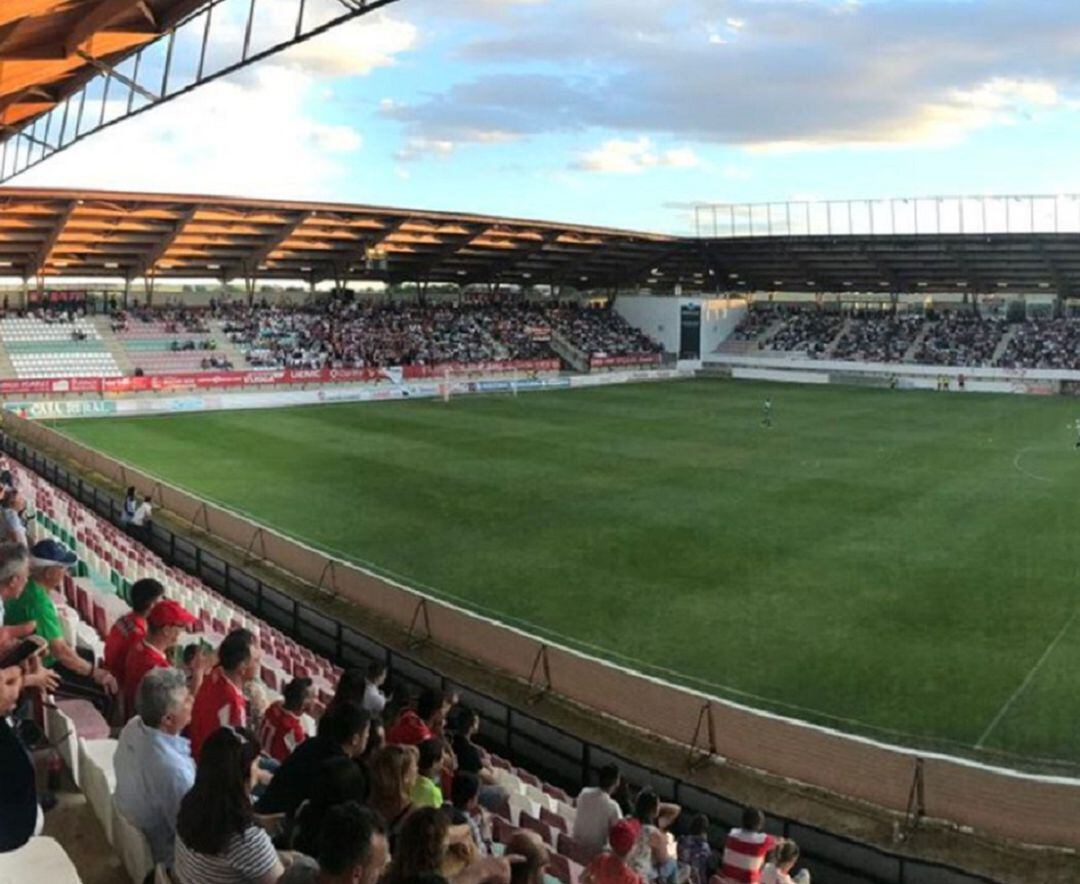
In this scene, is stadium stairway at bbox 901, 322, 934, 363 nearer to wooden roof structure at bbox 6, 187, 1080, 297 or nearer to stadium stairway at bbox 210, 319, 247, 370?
wooden roof structure at bbox 6, 187, 1080, 297

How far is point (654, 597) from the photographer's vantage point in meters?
18.2

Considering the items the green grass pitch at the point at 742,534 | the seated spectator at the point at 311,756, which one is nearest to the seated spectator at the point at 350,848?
the seated spectator at the point at 311,756

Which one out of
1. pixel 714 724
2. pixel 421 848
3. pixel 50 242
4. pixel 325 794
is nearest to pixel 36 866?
pixel 325 794

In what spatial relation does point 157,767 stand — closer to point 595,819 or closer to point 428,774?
point 428,774

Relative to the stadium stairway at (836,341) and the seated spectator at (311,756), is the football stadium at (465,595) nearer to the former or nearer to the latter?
the seated spectator at (311,756)

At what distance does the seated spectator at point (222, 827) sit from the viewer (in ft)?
14.2

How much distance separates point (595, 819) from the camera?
25.9ft

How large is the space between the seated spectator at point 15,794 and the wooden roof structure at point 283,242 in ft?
144

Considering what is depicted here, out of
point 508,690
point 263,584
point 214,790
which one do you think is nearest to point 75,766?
point 214,790

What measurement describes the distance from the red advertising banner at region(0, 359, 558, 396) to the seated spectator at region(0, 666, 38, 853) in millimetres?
46666

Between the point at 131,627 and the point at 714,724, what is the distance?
6724mm

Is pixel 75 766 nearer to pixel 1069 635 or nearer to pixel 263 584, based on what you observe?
pixel 263 584

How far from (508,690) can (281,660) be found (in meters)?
3.06

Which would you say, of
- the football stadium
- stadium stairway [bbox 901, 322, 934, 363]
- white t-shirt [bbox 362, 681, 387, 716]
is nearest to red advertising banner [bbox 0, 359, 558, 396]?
the football stadium
